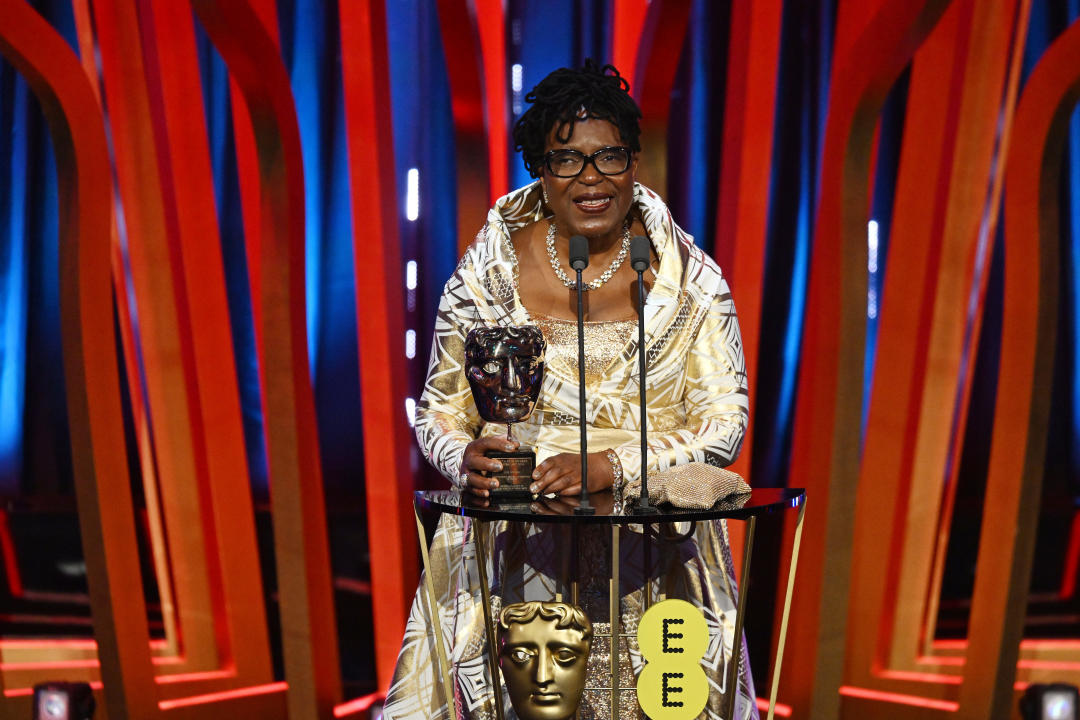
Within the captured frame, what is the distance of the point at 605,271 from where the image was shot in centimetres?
217

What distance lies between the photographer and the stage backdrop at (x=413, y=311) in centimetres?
281

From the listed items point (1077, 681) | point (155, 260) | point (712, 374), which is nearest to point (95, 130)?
point (155, 260)

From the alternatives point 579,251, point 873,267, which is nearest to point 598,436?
point 579,251

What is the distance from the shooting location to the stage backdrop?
281 cm

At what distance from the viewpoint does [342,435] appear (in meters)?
3.22

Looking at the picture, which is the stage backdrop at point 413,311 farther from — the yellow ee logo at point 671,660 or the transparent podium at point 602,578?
the yellow ee logo at point 671,660

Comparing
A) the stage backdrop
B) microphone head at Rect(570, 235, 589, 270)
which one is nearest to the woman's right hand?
microphone head at Rect(570, 235, 589, 270)

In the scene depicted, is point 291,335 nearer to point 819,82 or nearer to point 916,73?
point 819,82

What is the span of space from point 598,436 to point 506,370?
319mm

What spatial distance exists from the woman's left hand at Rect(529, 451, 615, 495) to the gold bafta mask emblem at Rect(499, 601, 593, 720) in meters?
0.20

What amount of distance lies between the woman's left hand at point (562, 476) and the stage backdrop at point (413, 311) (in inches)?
50.8

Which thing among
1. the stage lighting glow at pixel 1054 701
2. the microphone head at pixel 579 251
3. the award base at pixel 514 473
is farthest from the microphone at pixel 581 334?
the stage lighting glow at pixel 1054 701

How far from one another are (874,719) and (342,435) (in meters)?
1.83

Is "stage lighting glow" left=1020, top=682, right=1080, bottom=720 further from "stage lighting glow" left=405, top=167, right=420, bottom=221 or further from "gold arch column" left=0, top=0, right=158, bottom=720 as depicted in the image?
"gold arch column" left=0, top=0, right=158, bottom=720
